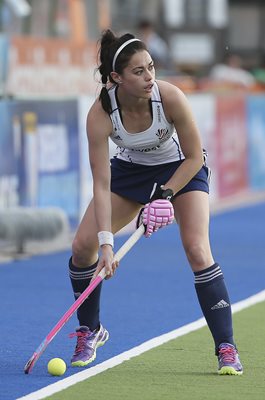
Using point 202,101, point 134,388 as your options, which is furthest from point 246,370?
point 202,101

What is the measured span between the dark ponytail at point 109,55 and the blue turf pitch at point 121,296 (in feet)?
4.92

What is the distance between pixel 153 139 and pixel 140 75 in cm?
38

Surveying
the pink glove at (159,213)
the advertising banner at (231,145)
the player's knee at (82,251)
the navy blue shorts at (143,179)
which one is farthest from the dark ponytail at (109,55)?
the advertising banner at (231,145)

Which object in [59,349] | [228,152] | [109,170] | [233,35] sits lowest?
[233,35]

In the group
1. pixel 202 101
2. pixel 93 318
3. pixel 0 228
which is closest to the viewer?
pixel 93 318

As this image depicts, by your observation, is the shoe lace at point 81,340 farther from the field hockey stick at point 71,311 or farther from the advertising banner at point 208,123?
the advertising banner at point 208,123

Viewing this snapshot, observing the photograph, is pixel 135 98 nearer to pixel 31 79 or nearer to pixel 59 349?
pixel 59 349

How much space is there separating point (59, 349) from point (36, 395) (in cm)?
154

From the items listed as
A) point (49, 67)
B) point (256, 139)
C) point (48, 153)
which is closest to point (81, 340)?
point (48, 153)

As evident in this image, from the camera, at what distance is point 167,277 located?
41.8ft

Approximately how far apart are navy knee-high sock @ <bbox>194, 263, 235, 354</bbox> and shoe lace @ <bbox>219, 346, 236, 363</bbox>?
6 centimetres

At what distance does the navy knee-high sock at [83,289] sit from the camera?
26.6 feet

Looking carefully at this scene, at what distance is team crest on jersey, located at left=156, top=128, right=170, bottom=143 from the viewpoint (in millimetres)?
7785

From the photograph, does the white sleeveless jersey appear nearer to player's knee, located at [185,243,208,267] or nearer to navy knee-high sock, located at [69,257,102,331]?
player's knee, located at [185,243,208,267]
